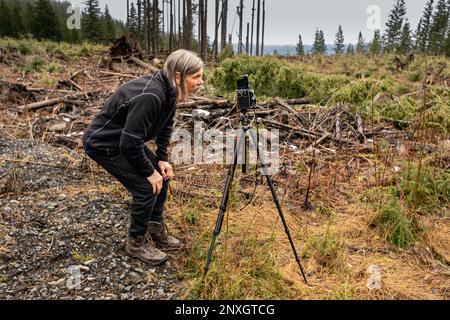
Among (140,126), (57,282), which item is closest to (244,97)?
(140,126)

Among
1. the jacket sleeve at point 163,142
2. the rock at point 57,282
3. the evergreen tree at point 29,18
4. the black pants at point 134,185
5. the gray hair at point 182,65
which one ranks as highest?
the evergreen tree at point 29,18

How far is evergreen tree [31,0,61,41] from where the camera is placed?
35344mm

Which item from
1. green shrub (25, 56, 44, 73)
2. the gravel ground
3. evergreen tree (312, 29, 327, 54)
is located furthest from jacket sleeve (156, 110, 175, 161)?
evergreen tree (312, 29, 327, 54)

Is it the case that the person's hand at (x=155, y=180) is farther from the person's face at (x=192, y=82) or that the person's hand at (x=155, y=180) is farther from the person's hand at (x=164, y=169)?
the person's face at (x=192, y=82)

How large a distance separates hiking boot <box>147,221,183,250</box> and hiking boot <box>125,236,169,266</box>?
0.78 feet

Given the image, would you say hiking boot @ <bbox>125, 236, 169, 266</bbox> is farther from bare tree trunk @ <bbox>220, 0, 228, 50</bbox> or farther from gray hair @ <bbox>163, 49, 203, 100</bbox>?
bare tree trunk @ <bbox>220, 0, 228, 50</bbox>

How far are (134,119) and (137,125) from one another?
0.05 metres

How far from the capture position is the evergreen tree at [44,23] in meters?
35.3

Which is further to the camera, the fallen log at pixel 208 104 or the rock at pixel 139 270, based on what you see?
the fallen log at pixel 208 104

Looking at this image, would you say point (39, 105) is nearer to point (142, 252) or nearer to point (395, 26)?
point (142, 252)

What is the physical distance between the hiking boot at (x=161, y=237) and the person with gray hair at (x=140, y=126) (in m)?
0.27

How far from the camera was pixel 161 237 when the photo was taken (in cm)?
339

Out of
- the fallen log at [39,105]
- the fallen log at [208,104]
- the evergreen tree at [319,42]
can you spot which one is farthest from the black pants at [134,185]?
the evergreen tree at [319,42]
